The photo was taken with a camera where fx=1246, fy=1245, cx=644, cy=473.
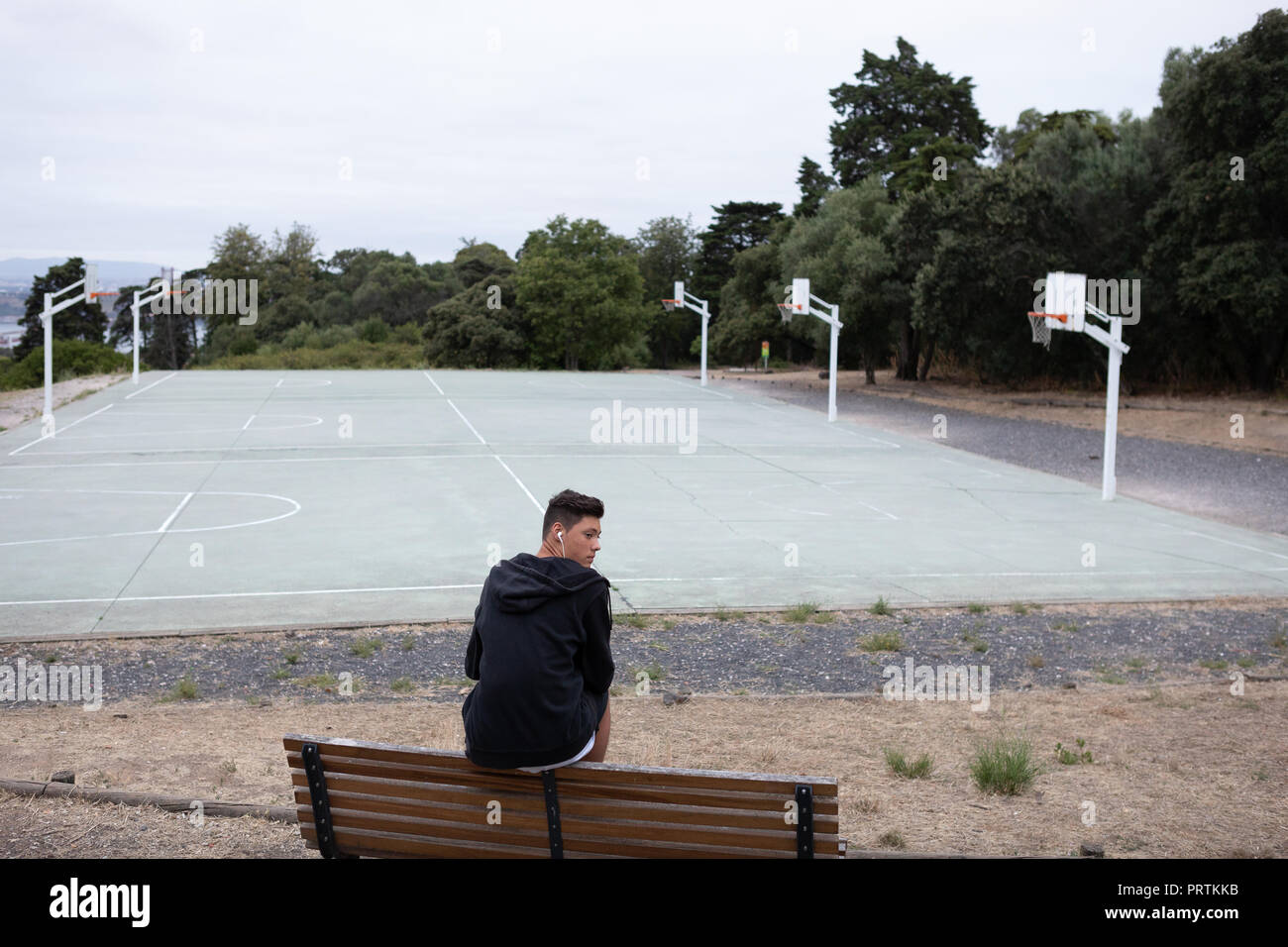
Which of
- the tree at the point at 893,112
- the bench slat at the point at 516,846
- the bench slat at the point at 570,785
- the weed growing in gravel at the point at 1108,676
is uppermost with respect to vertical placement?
the tree at the point at 893,112

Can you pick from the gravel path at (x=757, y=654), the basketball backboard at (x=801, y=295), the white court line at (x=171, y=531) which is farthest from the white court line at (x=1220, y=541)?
the basketball backboard at (x=801, y=295)

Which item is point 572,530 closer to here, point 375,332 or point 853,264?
point 853,264

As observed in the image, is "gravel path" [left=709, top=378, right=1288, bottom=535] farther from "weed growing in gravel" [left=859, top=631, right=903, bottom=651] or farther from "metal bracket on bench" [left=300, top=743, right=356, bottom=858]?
"metal bracket on bench" [left=300, top=743, right=356, bottom=858]

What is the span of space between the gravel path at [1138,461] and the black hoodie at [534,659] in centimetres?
1485

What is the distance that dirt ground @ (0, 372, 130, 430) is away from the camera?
97.9ft

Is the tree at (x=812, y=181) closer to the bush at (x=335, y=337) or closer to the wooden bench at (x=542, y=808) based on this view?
the bush at (x=335, y=337)

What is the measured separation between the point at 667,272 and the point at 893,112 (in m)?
21.9

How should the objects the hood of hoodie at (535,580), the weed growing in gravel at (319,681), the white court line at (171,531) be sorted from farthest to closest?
the white court line at (171,531) → the weed growing in gravel at (319,681) → the hood of hoodie at (535,580)

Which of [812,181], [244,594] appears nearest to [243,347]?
[812,181]

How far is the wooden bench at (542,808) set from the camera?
13.4 ft

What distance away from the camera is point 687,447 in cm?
2498
